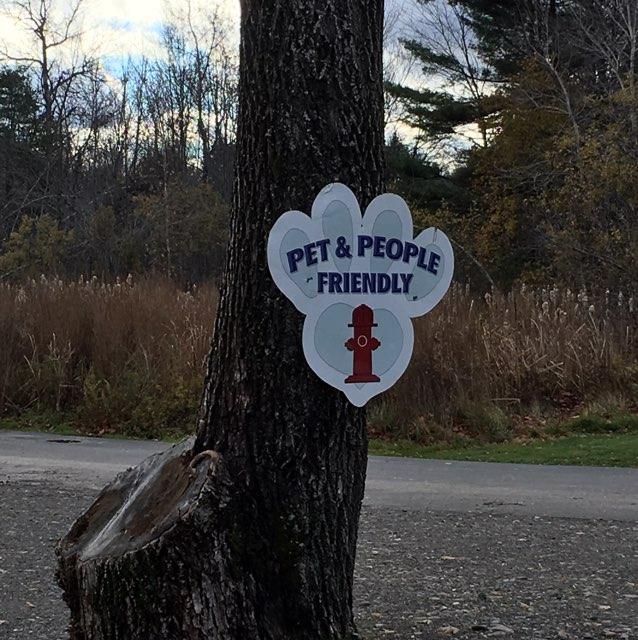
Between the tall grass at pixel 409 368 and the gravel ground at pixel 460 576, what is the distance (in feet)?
16.2

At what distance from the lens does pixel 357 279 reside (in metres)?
3.58

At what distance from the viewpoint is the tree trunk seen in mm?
3314

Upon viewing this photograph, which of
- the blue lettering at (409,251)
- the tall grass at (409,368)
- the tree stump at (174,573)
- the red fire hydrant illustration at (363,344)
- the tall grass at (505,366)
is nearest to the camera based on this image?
the tree stump at (174,573)

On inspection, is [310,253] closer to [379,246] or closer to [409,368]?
[379,246]

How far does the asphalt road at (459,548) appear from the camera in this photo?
4430mm

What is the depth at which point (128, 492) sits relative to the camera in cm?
397

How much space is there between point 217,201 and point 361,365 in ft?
84.9

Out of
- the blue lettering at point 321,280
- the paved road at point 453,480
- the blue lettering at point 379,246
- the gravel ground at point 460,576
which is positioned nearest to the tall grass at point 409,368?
the paved road at point 453,480

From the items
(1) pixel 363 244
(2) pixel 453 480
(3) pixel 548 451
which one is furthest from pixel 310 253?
(3) pixel 548 451

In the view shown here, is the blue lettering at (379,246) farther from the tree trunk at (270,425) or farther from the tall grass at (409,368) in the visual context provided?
the tall grass at (409,368)

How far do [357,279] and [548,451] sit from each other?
24.1 feet

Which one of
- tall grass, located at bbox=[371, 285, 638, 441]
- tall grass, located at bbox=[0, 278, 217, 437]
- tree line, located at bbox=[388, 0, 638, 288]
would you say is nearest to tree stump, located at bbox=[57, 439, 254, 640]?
tall grass, located at bbox=[371, 285, 638, 441]

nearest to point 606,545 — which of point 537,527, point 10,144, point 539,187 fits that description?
point 537,527

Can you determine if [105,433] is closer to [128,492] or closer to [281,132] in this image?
[128,492]
